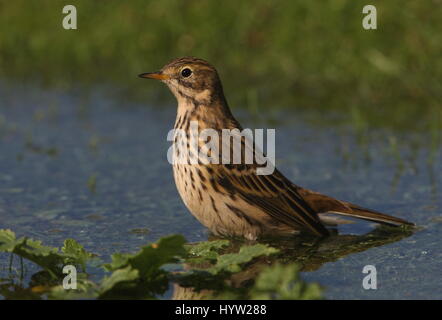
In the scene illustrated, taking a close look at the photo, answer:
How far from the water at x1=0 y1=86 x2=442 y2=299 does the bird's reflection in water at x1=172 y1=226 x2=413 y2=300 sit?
7 centimetres

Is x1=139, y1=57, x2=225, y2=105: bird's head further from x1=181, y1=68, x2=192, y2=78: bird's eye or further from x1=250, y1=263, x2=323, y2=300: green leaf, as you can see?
x1=250, y1=263, x2=323, y2=300: green leaf

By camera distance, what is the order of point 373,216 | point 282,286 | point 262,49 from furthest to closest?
point 262,49 → point 373,216 → point 282,286

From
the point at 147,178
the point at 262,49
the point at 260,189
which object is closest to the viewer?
the point at 260,189

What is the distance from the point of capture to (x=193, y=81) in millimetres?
8062

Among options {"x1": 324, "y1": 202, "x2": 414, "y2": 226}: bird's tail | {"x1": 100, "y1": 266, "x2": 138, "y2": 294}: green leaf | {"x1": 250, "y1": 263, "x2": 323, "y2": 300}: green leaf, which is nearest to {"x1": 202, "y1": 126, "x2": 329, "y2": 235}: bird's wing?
{"x1": 324, "y1": 202, "x2": 414, "y2": 226}: bird's tail

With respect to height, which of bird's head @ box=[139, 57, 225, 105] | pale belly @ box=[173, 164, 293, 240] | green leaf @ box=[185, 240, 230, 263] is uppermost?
bird's head @ box=[139, 57, 225, 105]

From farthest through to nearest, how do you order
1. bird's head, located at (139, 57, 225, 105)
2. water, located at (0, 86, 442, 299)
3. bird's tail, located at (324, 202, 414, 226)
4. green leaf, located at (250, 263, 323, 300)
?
bird's head, located at (139, 57, 225, 105)
bird's tail, located at (324, 202, 414, 226)
water, located at (0, 86, 442, 299)
green leaf, located at (250, 263, 323, 300)

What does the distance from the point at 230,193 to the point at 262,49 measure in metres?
7.02

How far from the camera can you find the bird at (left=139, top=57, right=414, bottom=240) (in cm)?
740

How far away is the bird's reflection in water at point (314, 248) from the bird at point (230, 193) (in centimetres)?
10

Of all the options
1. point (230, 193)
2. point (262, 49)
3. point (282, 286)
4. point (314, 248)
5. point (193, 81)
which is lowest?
point (282, 286)

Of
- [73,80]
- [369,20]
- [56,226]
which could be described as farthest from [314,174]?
[73,80]

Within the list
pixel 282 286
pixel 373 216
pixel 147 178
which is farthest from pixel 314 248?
pixel 147 178

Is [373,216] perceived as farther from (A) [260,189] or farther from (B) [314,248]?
(A) [260,189]
